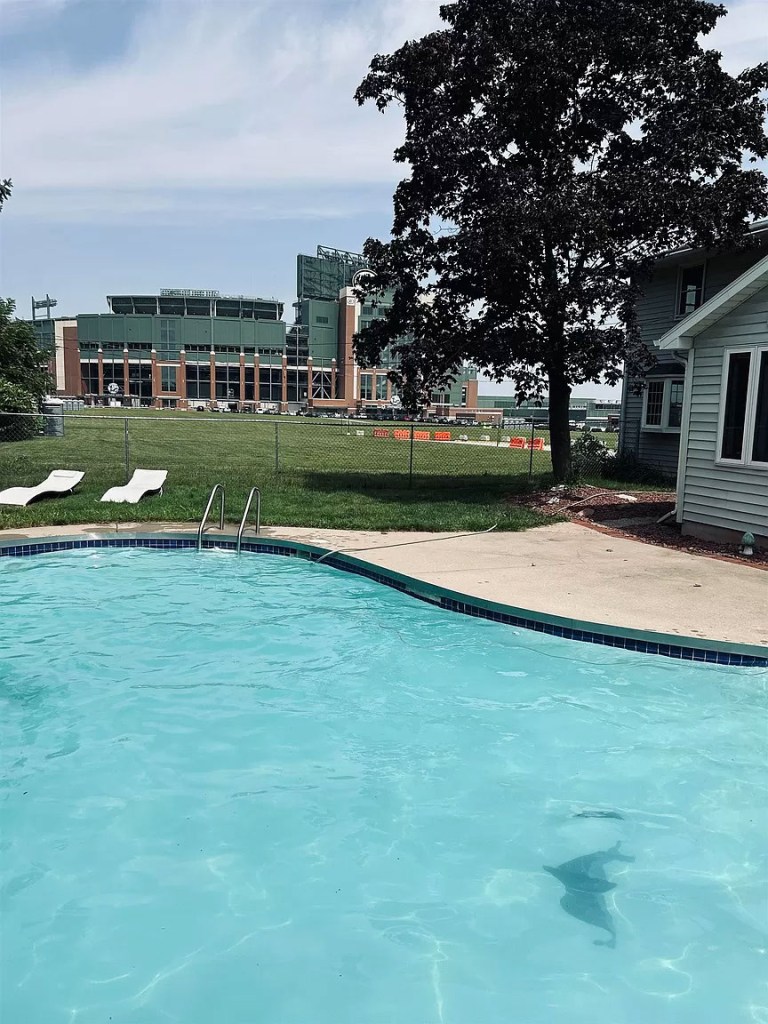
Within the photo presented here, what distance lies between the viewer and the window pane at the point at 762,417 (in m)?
9.54

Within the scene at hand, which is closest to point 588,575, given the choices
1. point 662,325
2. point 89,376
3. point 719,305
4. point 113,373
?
point 719,305

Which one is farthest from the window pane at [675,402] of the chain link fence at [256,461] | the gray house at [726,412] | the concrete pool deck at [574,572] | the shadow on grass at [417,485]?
the concrete pool deck at [574,572]

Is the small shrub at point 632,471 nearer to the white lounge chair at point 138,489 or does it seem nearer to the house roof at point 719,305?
the house roof at point 719,305

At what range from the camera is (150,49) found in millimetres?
11914

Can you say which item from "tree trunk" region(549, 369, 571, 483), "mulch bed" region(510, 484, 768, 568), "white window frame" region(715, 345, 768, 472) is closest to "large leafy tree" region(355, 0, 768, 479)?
"tree trunk" region(549, 369, 571, 483)

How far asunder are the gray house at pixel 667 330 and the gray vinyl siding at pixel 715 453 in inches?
261

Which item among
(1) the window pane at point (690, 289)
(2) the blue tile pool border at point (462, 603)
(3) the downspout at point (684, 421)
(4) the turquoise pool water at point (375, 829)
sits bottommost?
(4) the turquoise pool water at point (375, 829)

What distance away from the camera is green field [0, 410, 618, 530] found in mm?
11897

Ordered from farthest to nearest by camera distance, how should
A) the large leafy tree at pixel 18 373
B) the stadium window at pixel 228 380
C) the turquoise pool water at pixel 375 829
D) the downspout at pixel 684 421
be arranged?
the stadium window at pixel 228 380, the large leafy tree at pixel 18 373, the downspout at pixel 684 421, the turquoise pool water at pixel 375 829

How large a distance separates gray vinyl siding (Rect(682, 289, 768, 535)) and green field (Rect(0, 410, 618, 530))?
264 centimetres

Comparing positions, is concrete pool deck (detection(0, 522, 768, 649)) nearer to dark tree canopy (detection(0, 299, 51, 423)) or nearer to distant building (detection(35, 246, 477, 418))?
dark tree canopy (detection(0, 299, 51, 423))

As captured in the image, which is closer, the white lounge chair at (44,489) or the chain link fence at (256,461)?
the white lounge chair at (44,489)

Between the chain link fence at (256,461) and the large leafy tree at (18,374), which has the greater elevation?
the large leafy tree at (18,374)

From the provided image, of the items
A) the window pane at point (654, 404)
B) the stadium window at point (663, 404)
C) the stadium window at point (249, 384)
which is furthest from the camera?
the stadium window at point (249, 384)
